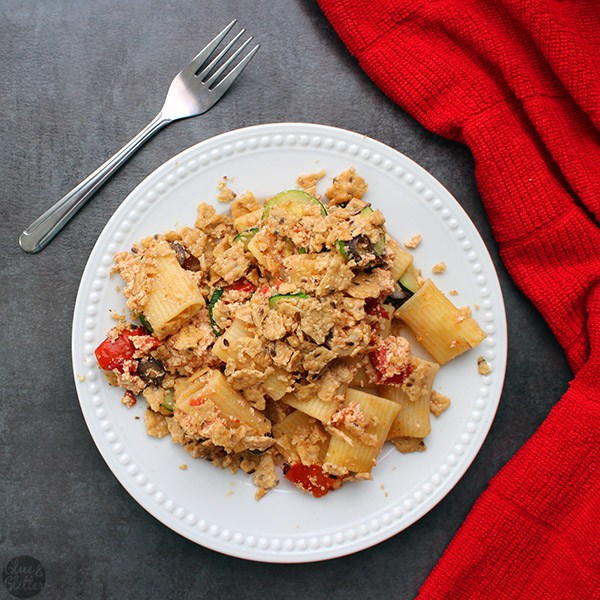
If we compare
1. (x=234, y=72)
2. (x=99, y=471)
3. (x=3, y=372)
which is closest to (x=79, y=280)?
(x=3, y=372)

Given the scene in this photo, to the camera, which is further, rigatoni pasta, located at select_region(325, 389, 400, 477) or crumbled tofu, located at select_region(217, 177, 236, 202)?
crumbled tofu, located at select_region(217, 177, 236, 202)

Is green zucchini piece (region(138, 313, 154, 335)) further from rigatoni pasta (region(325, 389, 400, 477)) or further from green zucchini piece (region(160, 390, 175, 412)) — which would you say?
rigatoni pasta (region(325, 389, 400, 477))

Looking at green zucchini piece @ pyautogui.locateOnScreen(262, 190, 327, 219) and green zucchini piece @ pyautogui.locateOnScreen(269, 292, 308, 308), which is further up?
green zucchini piece @ pyautogui.locateOnScreen(262, 190, 327, 219)

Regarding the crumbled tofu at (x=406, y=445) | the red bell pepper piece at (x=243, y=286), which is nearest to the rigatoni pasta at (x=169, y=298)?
the red bell pepper piece at (x=243, y=286)

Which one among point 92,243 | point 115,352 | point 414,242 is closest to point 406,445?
point 414,242

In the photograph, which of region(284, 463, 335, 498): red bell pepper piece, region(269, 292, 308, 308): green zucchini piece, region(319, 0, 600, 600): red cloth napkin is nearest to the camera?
region(269, 292, 308, 308): green zucchini piece

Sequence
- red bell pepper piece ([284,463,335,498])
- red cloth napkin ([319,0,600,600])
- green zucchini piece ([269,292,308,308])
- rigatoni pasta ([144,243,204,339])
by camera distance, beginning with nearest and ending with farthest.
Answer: green zucchini piece ([269,292,308,308]) → rigatoni pasta ([144,243,204,339]) → red bell pepper piece ([284,463,335,498]) → red cloth napkin ([319,0,600,600])

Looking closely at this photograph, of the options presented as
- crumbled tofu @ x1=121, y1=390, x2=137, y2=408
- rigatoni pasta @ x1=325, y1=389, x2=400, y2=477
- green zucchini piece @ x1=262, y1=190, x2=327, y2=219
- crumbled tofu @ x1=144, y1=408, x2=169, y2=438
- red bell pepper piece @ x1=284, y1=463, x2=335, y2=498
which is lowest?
red bell pepper piece @ x1=284, y1=463, x2=335, y2=498

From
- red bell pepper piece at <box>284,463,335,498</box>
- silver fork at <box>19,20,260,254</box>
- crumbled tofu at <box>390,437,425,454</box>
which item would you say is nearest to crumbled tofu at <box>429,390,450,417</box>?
crumbled tofu at <box>390,437,425,454</box>
